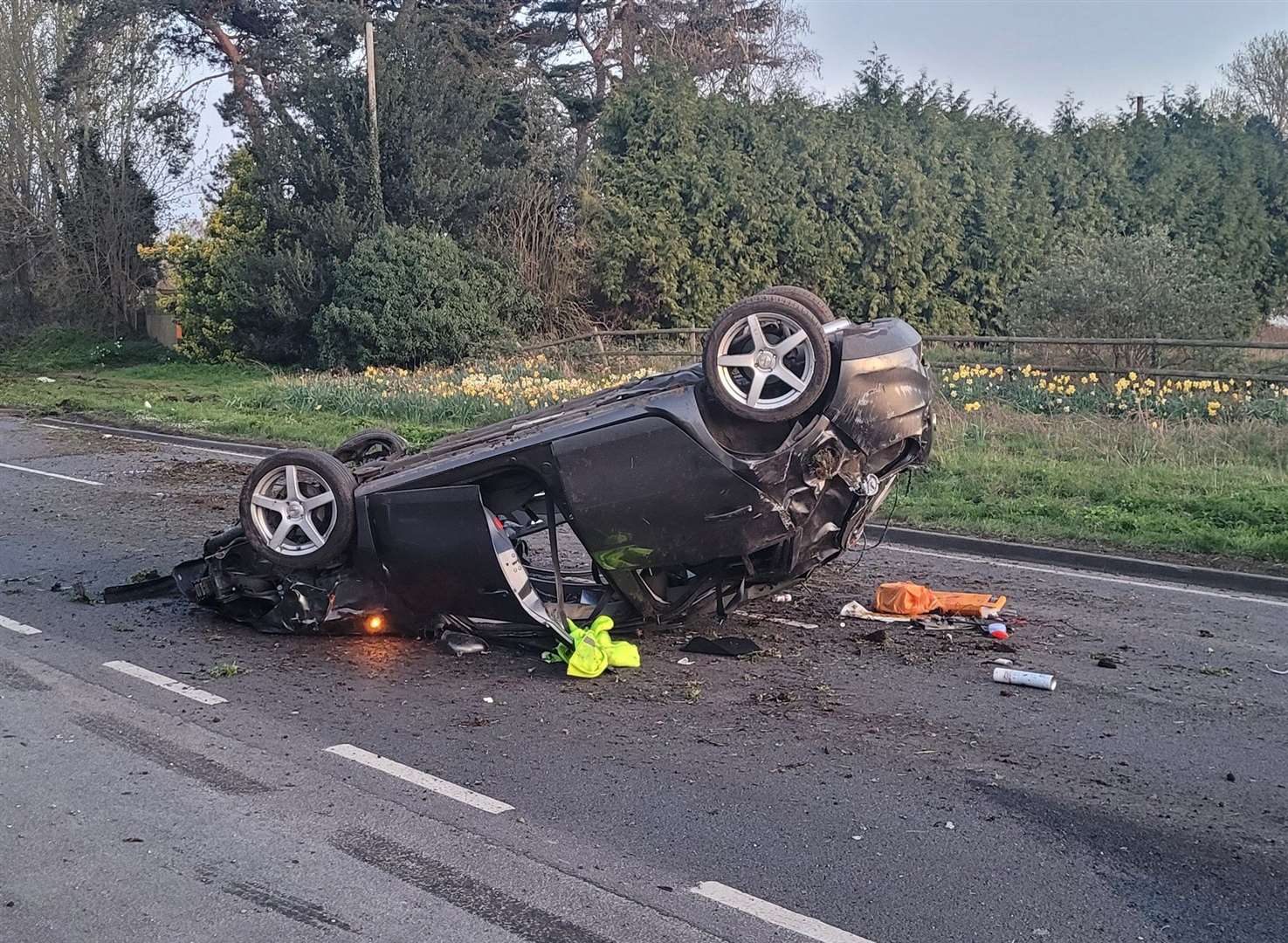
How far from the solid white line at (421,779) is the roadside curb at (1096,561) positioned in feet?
19.8

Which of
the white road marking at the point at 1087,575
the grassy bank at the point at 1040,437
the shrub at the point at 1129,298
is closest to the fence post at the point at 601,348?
the grassy bank at the point at 1040,437

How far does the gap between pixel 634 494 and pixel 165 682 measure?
8.60 feet

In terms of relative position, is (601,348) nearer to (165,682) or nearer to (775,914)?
(165,682)

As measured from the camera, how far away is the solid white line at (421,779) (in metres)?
4.76

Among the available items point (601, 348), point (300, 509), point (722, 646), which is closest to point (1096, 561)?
point (722, 646)

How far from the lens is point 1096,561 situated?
9.45 metres

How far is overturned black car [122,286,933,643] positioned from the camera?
6.11 meters

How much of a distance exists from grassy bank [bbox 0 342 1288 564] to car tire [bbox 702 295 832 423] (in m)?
4.81

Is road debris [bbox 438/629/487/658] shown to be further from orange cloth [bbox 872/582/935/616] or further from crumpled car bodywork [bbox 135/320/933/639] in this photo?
orange cloth [bbox 872/582/935/616]

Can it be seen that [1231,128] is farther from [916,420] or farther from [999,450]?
[916,420]

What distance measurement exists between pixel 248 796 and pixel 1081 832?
10.5 feet

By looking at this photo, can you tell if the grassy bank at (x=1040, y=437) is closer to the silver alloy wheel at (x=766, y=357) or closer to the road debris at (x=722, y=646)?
the road debris at (x=722, y=646)

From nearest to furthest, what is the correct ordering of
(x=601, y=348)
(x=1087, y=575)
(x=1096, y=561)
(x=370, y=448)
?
(x=370, y=448) → (x=1087, y=575) → (x=1096, y=561) → (x=601, y=348)

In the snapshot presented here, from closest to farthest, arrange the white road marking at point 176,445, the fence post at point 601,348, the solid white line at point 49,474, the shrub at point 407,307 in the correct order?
the solid white line at point 49,474, the white road marking at point 176,445, the fence post at point 601,348, the shrub at point 407,307
